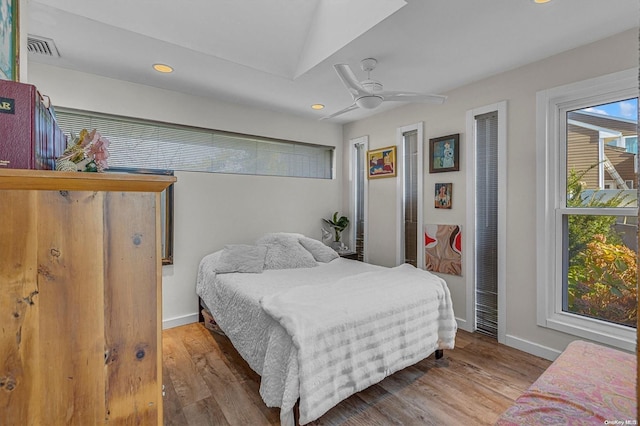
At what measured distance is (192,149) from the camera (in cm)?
341

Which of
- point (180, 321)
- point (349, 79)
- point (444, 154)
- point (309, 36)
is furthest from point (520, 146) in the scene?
point (180, 321)

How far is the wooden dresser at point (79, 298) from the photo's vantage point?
2.32ft

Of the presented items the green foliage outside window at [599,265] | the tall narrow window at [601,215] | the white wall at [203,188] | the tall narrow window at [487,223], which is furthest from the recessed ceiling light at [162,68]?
the green foliage outside window at [599,265]

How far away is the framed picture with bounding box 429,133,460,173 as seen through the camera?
315 cm

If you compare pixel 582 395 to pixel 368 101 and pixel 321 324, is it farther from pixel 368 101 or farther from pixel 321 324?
pixel 368 101

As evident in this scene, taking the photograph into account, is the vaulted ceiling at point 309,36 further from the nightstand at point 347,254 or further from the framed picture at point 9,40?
the nightstand at point 347,254

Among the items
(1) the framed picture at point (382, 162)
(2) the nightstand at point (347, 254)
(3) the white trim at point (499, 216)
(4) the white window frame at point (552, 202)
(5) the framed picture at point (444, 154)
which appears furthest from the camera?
(2) the nightstand at point (347, 254)

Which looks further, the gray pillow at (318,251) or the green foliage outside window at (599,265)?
the gray pillow at (318,251)

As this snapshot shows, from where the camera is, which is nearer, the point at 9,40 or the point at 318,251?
the point at 9,40

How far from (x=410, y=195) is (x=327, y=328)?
2405mm

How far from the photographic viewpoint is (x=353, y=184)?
448 cm

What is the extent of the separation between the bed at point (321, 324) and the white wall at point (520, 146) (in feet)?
2.63

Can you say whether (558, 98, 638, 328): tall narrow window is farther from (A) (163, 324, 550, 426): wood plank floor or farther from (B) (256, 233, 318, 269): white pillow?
(B) (256, 233, 318, 269): white pillow

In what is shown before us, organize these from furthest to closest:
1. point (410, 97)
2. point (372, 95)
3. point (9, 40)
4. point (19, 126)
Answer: point (410, 97) < point (372, 95) < point (9, 40) < point (19, 126)
